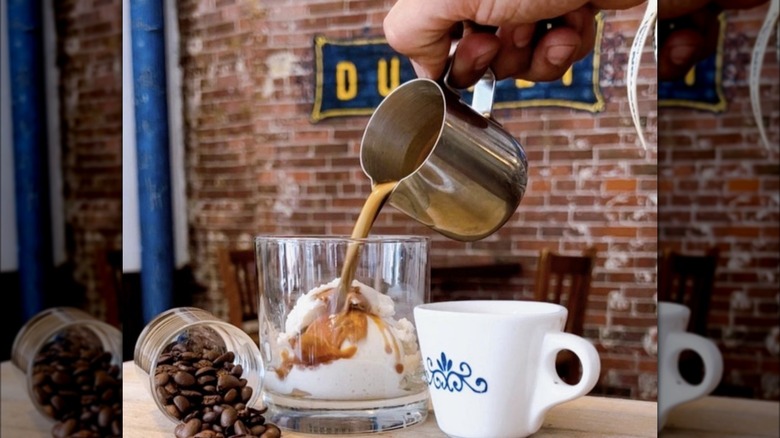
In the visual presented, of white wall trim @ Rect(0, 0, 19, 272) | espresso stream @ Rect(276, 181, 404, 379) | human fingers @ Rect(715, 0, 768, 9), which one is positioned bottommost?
espresso stream @ Rect(276, 181, 404, 379)

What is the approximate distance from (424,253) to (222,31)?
0.85 feet

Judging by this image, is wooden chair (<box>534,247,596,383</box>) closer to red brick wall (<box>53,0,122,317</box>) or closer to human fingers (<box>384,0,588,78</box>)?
human fingers (<box>384,0,588,78</box>)

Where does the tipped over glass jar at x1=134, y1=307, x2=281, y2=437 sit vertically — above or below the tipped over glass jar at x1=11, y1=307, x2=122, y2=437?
below

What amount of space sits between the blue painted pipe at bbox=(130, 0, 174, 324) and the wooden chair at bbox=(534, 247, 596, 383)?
11.0 inches

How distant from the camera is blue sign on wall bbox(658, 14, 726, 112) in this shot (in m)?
0.33

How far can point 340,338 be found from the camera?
1.54 feet

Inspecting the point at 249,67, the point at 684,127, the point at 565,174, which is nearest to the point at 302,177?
the point at 249,67

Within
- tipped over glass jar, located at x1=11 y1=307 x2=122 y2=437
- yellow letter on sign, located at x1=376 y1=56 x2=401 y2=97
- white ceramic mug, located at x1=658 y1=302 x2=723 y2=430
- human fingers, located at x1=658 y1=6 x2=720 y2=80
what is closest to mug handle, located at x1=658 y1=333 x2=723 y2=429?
white ceramic mug, located at x1=658 y1=302 x2=723 y2=430

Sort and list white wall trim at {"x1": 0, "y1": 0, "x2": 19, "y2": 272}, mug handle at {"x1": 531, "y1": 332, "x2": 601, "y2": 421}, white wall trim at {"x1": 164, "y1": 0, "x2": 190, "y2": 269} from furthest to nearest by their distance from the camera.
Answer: white wall trim at {"x1": 164, "y1": 0, "x2": 190, "y2": 269}
mug handle at {"x1": 531, "y1": 332, "x2": 601, "y2": 421}
white wall trim at {"x1": 0, "y1": 0, "x2": 19, "y2": 272}

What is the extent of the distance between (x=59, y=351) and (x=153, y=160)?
398 millimetres

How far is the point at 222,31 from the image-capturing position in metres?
0.65

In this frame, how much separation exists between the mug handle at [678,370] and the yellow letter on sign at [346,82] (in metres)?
0.33

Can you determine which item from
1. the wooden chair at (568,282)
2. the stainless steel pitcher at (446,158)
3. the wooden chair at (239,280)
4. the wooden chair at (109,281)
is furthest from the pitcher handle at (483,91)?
the wooden chair at (109,281)

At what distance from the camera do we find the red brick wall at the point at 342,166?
0.57 m
